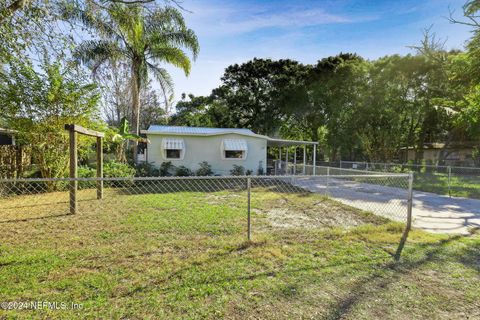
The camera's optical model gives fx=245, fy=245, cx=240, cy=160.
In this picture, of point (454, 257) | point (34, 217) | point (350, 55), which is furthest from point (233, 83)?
point (454, 257)

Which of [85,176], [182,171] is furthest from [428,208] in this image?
[85,176]

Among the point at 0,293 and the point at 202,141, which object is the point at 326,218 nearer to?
the point at 0,293

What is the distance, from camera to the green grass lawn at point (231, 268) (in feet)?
8.31

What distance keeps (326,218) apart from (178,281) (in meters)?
4.26

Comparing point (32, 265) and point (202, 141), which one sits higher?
point (202, 141)

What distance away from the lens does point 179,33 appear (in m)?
13.7

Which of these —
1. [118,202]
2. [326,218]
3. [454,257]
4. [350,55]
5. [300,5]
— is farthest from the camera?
[350,55]

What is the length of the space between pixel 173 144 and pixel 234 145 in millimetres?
3519

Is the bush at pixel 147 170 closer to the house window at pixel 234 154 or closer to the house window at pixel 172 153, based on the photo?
the house window at pixel 172 153

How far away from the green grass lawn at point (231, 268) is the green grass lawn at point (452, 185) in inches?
265

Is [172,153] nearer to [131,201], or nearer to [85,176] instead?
[85,176]

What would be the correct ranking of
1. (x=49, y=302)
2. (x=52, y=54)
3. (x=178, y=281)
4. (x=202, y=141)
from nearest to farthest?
1. (x=49, y=302)
2. (x=178, y=281)
3. (x=52, y=54)
4. (x=202, y=141)

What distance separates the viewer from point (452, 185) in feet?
38.4

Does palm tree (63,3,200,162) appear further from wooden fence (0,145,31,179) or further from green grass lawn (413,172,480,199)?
green grass lawn (413,172,480,199)
